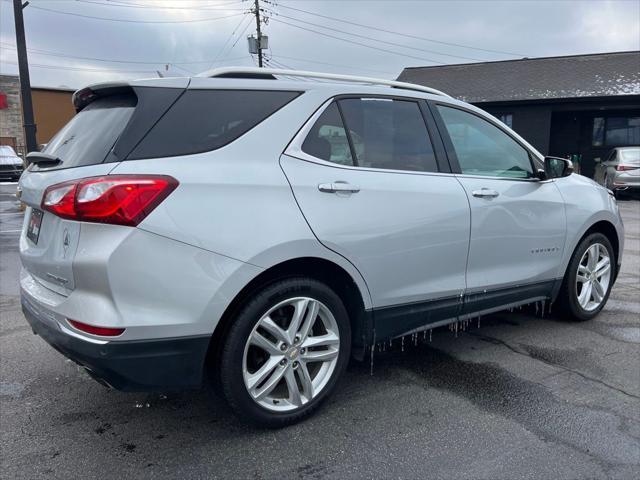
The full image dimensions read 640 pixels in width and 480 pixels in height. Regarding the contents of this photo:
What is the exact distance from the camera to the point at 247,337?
263cm

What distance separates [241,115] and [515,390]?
2317 mm

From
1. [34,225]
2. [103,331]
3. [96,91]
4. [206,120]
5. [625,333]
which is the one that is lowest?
[625,333]

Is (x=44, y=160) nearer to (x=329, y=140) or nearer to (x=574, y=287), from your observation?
(x=329, y=140)

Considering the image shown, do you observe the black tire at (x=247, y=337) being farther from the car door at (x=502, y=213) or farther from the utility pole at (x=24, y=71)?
the utility pole at (x=24, y=71)

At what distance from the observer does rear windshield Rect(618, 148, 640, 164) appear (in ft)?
53.5

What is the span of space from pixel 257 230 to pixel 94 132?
3.24 feet

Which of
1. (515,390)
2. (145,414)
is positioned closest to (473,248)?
(515,390)

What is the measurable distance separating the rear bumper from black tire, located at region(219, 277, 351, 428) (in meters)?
0.14

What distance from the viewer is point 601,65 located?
2311 centimetres

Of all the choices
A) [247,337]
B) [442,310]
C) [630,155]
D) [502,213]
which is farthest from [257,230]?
[630,155]

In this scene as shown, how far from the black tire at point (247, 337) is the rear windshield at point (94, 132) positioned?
3.24 feet

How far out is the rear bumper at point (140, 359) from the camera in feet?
7.69

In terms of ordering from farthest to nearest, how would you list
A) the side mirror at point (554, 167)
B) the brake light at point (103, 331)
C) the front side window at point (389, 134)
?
the side mirror at point (554, 167), the front side window at point (389, 134), the brake light at point (103, 331)

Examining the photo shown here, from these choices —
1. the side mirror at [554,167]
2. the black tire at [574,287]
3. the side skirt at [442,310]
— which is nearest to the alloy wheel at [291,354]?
the side skirt at [442,310]
